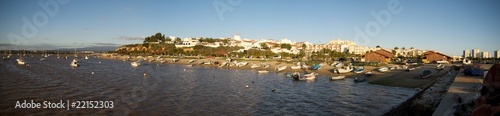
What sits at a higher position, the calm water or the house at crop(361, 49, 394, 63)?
the house at crop(361, 49, 394, 63)

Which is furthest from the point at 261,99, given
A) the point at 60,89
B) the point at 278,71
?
the point at 278,71

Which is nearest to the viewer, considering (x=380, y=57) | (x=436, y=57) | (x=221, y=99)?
(x=221, y=99)

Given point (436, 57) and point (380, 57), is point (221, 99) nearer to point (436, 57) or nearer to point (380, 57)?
point (380, 57)

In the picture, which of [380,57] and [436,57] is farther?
[436,57]

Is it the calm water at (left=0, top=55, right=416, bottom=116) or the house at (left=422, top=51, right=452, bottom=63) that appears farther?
the house at (left=422, top=51, right=452, bottom=63)

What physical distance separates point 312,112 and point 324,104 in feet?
8.93

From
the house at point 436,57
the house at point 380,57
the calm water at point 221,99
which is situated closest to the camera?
the calm water at point 221,99

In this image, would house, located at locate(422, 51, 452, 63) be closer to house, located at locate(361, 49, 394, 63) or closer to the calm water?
house, located at locate(361, 49, 394, 63)

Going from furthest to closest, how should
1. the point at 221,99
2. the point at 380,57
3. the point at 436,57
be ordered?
the point at 436,57 → the point at 380,57 → the point at 221,99

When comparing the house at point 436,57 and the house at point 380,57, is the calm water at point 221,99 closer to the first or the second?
the house at point 380,57

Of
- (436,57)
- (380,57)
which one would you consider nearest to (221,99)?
(380,57)

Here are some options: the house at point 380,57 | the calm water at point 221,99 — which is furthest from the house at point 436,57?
the calm water at point 221,99

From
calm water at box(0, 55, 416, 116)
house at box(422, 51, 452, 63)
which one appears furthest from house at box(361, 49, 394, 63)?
calm water at box(0, 55, 416, 116)

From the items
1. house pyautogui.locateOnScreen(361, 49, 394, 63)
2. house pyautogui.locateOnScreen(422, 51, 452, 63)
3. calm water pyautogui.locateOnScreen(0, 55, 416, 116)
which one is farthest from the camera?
house pyautogui.locateOnScreen(422, 51, 452, 63)
